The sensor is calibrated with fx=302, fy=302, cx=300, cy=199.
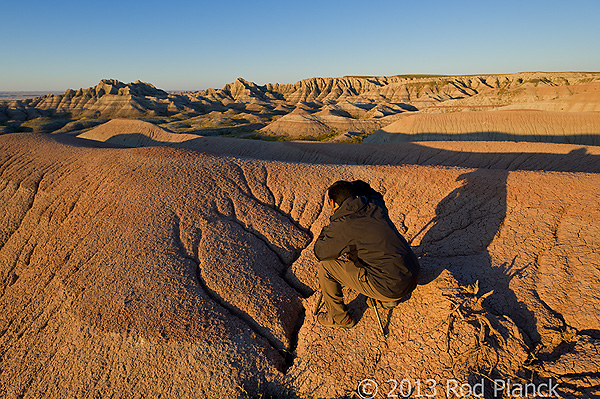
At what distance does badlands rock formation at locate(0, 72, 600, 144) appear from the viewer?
40959 millimetres

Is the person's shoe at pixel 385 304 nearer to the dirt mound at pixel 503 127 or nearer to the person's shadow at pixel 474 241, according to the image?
the person's shadow at pixel 474 241

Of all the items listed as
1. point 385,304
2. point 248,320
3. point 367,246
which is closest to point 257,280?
point 248,320

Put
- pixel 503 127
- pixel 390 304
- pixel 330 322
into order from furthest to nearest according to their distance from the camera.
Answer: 1. pixel 503 127
2. pixel 330 322
3. pixel 390 304

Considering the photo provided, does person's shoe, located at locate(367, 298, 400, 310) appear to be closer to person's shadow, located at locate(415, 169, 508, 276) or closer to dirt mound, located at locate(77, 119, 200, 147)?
person's shadow, located at locate(415, 169, 508, 276)

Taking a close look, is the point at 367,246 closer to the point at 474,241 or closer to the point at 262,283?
the point at 262,283

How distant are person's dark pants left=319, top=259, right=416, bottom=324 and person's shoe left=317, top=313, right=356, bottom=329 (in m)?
0.05

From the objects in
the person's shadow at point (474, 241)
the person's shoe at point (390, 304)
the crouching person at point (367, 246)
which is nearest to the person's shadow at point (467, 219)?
the person's shadow at point (474, 241)

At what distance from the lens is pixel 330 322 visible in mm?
3990

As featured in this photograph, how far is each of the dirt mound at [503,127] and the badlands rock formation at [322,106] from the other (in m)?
0.15

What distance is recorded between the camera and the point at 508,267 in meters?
4.54

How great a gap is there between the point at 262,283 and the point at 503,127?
3559cm

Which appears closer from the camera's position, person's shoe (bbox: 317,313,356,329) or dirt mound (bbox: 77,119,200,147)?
person's shoe (bbox: 317,313,356,329)

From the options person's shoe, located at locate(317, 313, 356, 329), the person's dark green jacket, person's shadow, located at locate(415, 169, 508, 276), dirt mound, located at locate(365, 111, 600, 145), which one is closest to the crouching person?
the person's dark green jacket

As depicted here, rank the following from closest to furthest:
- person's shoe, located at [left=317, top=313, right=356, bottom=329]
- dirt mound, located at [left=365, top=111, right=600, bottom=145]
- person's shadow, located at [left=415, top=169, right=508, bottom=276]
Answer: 1. person's shoe, located at [left=317, top=313, right=356, bottom=329]
2. person's shadow, located at [left=415, top=169, right=508, bottom=276]
3. dirt mound, located at [left=365, top=111, right=600, bottom=145]
